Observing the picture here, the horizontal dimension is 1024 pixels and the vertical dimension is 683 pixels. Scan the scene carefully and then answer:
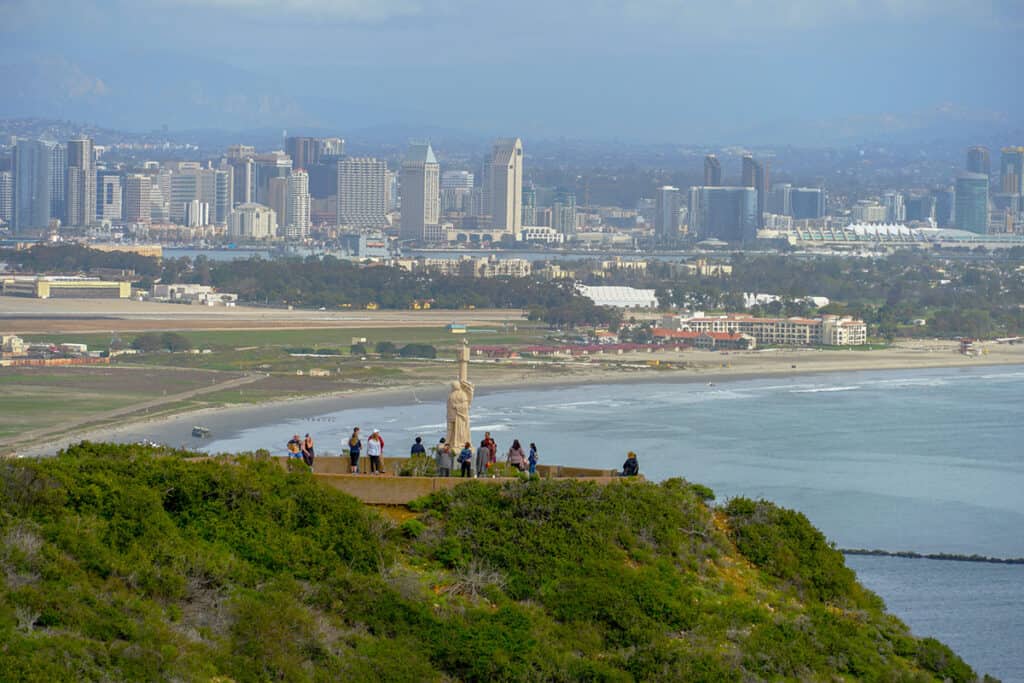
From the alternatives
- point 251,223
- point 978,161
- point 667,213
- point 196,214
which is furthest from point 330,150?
point 978,161

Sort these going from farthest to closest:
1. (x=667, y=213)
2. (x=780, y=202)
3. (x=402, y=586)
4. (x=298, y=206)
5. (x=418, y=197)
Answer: (x=780, y=202) → (x=667, y=213) → (x=418, y=197) → (x=298, y=206) → (x=402, y=586)

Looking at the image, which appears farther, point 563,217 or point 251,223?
point 563,217


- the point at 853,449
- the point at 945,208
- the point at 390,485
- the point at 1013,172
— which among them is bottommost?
the point at 853,449

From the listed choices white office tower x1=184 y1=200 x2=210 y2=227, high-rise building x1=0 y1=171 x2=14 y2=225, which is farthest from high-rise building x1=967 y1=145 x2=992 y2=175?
high-rise building x1=0 y1=171 x2=14 y2=225

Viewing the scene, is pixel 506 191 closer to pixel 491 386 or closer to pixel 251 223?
pixel 251 223

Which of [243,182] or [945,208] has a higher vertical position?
[243,182]

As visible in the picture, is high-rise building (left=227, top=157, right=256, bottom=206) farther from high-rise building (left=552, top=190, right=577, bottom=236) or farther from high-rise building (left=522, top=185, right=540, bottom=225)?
high-rise building (left=552, top=190, right=577, bottom=236)
